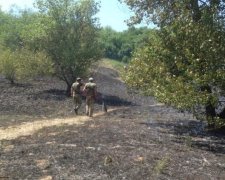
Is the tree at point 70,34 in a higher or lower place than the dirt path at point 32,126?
higher

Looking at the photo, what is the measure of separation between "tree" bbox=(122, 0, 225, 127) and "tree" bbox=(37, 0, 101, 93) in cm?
1300

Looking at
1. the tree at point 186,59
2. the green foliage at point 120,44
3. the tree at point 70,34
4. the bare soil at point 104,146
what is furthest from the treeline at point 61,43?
the green foliage at point 120,44

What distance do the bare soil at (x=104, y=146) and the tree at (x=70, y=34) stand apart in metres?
6.52

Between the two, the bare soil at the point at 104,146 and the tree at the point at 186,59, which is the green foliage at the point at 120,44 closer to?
the bare soil at the point at 104,146

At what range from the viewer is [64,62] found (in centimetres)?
3562

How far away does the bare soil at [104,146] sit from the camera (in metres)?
14.0

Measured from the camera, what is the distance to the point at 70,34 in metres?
36.2

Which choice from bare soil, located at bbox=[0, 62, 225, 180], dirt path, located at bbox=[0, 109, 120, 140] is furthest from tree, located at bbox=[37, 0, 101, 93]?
dirt path, located at bbox=[0, 109, 120, 140]

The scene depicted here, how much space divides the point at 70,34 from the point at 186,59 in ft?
57.2

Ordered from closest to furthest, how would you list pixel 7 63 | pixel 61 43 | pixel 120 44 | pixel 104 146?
pixel 104 146
pixel 61 43
pixel 7 63
pixel 120 44

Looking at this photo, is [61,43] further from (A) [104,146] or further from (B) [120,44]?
(B) [120,44]

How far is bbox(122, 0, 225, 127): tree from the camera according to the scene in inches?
739

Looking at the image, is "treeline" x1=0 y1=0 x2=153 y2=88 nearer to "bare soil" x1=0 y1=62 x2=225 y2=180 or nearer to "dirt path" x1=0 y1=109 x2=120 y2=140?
"bare soil" x1=0 y1=62 x2=225 y2=180

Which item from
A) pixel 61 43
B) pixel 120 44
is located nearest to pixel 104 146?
pixel 61 43
